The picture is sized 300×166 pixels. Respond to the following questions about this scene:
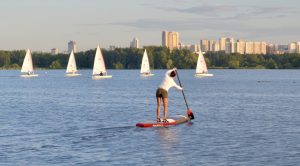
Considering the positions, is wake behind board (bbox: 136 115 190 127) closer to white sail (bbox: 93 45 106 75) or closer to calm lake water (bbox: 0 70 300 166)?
calm lake water (bbox: 0 70 300 166)

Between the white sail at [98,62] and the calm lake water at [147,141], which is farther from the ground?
the white sail at [98,62]

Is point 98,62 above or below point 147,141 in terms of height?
above

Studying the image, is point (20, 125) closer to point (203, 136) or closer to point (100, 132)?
point (100, 132)

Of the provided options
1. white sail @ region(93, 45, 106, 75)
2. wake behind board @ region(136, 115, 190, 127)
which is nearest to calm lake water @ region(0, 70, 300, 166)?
wake behind board @ region(136, 115, 190, 127)

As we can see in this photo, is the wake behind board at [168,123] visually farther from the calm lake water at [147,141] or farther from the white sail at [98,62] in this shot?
the white sail at [98,62]

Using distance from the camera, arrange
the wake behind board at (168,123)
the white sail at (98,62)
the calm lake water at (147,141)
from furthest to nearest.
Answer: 1. the white sail at (98,62)
2. the wake behind board at (168,123)
3. the calm lake water at (147,141)

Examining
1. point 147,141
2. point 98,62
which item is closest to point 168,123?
point 147,141

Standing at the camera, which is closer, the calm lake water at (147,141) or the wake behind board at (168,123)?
the calm lake water at (147,141)

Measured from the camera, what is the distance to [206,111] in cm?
4906

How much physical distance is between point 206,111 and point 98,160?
26340 millimetres

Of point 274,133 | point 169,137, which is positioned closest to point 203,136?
point 169,137

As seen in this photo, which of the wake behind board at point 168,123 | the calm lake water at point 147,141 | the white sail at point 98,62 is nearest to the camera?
the calm lake water at point 147,141

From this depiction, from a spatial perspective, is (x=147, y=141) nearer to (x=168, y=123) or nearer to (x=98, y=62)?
(x=168, y=123)

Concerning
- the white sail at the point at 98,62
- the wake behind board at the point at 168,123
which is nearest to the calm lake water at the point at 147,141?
the wake behind board at the point at 168,123
